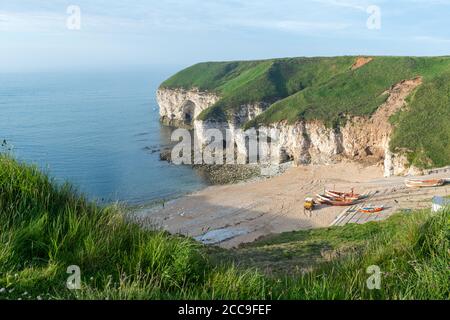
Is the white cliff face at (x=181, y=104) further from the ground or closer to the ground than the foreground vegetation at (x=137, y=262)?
further from the ground

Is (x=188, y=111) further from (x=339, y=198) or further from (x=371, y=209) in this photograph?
(x=371, y=209)

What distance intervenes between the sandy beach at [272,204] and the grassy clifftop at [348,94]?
17.1ft

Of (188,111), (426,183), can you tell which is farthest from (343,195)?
(188,111)

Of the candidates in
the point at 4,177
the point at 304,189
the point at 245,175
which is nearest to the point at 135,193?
the point at 245,175

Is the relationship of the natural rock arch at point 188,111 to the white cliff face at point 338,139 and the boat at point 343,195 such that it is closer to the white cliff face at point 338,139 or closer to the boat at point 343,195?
the white cliff face at point 338,139

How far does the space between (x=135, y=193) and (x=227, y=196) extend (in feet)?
35.5

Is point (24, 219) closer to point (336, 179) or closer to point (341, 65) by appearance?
point (336, 179)

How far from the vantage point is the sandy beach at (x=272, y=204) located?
107 ft

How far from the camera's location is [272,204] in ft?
128

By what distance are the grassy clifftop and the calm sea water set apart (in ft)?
46.3

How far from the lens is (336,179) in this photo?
45719 mm

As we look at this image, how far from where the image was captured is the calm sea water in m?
47.6

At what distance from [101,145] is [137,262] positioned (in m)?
66.7

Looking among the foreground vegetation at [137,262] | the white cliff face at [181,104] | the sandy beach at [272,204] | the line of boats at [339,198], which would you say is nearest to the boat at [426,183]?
the sandy beach at [272,204]
